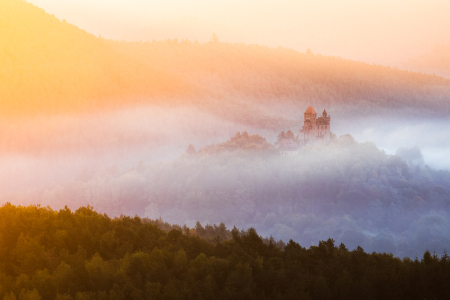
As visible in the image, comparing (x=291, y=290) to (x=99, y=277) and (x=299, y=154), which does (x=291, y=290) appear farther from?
(x=299, y=154)

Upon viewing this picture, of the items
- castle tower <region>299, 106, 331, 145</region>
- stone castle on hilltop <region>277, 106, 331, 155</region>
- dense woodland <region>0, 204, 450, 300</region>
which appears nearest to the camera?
dense woodland <region>0, 204, 450, 300</region>

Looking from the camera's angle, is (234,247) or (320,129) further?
(320,129)

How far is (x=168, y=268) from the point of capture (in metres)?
38.1

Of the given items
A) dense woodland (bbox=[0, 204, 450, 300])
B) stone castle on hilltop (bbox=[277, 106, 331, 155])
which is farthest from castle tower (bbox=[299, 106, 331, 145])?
dense woodland (bbox=[0, 204, 450, 300])

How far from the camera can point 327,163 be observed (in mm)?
198375

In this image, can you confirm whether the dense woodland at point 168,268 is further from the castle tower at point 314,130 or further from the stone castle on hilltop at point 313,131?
the castle tower at point 314,130

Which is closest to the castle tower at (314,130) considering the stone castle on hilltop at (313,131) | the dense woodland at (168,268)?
the stone castle on hilltop at (313,131)

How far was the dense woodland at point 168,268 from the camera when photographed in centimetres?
3300

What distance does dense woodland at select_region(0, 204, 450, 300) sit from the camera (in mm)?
33000

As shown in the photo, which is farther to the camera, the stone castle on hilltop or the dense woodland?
the stone castle on hilltop

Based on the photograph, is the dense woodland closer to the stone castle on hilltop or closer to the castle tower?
the stone castle on hilltop

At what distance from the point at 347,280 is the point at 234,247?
13.0 meters

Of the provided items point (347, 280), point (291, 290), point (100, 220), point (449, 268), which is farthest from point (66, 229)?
point (449, 268)

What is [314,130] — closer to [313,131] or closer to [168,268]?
[313,131]
